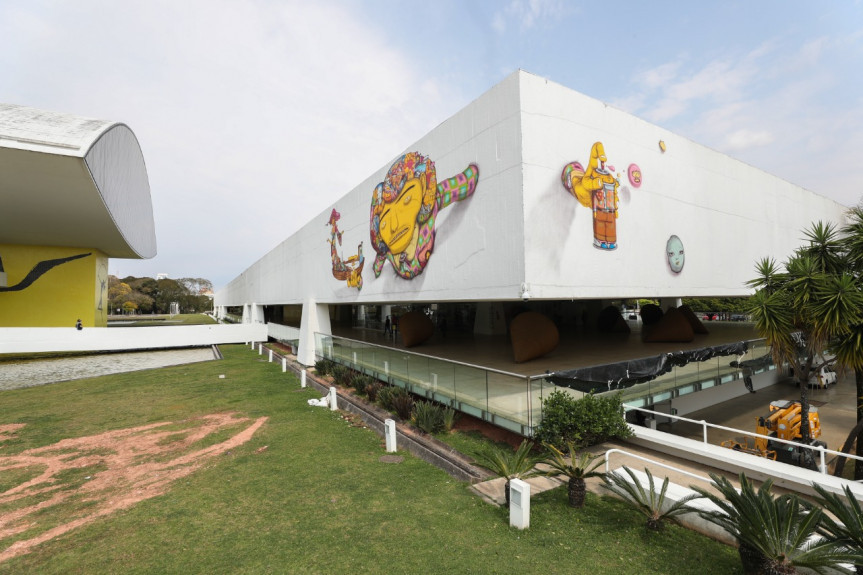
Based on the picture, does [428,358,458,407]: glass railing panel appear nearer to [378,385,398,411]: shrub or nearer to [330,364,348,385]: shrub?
[378,385,398,411]: shrub

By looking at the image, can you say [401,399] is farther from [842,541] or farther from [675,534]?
[842,541]

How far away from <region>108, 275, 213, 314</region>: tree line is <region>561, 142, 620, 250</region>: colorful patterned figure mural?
97490mm

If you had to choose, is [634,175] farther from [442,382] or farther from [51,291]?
[51,291]

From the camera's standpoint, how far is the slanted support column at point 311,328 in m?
22.5

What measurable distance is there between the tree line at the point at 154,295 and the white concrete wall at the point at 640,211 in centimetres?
9728

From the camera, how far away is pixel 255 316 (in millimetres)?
45719

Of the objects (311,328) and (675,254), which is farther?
(311,328)

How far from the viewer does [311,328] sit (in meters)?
22.9

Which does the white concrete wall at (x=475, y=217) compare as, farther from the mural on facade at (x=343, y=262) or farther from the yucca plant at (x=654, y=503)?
the yucca plant at (x=654, y=503)

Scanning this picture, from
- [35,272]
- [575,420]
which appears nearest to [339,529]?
[575,420]

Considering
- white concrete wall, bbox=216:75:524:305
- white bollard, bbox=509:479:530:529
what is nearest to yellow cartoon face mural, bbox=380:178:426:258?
white concrete wall, bbox=216:75:524:305

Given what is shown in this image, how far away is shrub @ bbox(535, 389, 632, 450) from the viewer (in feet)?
26.0

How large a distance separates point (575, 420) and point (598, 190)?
21.6 ft

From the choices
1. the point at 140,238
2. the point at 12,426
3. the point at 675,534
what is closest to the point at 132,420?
the point at 12,426
